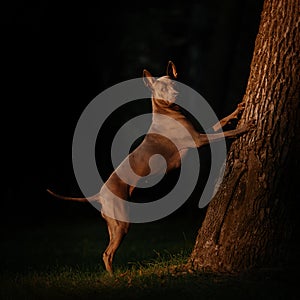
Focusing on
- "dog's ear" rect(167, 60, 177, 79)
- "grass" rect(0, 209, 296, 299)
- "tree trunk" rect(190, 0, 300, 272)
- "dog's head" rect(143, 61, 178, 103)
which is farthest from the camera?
"dog's ear" rect(167, 60, 177, 79)

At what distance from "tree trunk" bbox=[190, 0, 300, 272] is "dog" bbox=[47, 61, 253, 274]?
0.27 meters

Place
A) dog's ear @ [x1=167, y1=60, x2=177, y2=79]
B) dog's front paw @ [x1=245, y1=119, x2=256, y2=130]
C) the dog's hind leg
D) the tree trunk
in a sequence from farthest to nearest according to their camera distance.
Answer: dog's ear @ [x1=167, y1=60, x2=177, y2=79] < the dog's hind leg < dog's front paw @ [x1=245, y1=119, x2=256, y2=130] < the tree trunk

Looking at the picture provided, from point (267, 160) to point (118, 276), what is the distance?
6.39 feet

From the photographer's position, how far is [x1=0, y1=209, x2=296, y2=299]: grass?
670 cm

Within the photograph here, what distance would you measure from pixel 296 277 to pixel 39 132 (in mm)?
9787

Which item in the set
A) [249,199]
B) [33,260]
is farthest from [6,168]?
[249,199]

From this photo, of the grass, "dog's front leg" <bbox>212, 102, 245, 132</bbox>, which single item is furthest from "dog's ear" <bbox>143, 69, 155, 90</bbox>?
the grass

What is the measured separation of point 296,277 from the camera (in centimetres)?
707

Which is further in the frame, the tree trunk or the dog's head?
the dog's head

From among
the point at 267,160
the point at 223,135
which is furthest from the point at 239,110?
the point at 267,160

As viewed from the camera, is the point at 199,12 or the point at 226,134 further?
the point at 199,12

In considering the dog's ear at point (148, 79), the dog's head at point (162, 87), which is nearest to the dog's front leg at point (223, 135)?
the dog's head at point (162, 87)

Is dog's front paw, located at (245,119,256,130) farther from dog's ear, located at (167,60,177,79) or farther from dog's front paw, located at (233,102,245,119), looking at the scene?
dog's ear, located at (167,60,177,79)

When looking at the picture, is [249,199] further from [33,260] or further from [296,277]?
[33,260]
